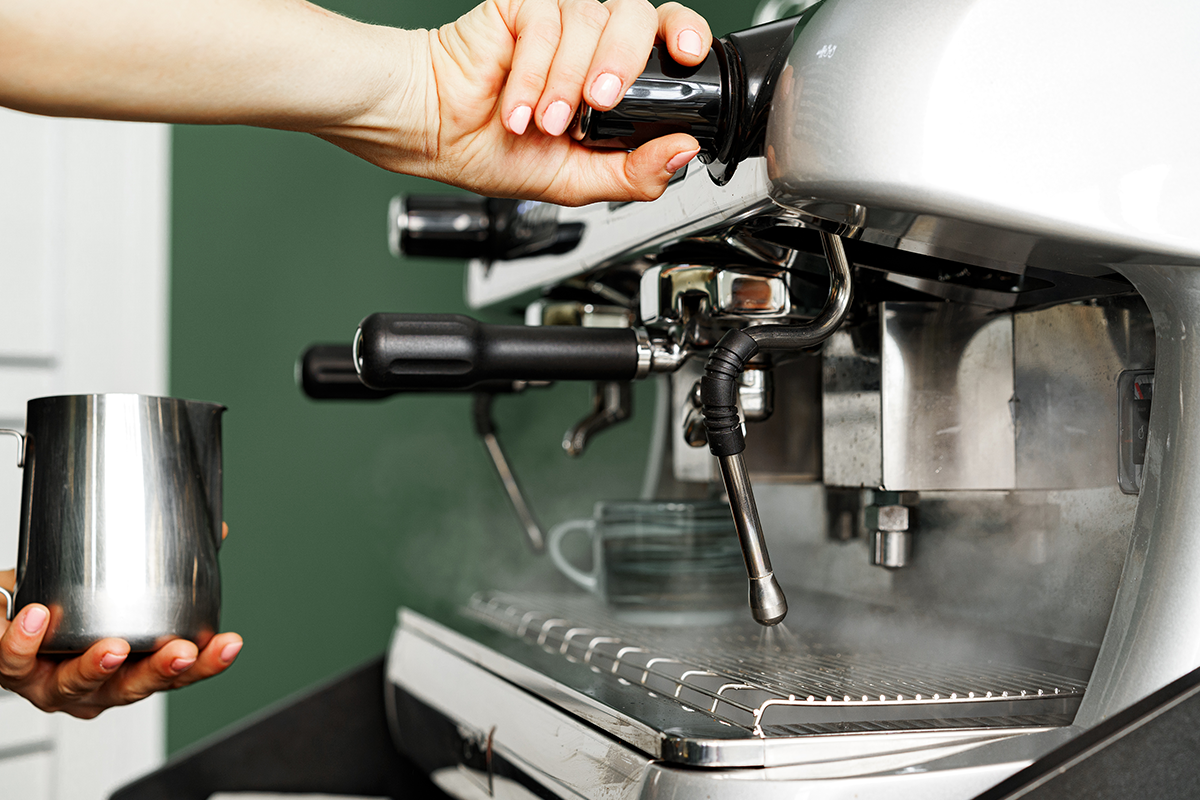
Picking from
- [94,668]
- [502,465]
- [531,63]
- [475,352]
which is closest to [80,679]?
[94,668]

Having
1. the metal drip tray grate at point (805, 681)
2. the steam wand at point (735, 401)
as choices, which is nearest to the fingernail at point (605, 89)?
the steam wand at point (735, 401)

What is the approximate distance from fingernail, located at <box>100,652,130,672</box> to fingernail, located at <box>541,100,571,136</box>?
0.96ft

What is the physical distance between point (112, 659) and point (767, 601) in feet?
0.94

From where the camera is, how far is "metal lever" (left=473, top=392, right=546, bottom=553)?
2.99 ft

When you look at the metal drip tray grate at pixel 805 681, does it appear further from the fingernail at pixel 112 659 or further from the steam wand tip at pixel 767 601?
the fingernail at pixel 112 659

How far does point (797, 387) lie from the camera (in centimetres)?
65

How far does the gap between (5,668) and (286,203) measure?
0.97 meters

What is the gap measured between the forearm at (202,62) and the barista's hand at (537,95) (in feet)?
0.06

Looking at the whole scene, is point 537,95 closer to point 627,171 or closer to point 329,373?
point 627,171

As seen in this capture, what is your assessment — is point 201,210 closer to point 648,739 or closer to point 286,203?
point 286,203

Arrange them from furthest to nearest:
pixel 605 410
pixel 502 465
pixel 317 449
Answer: pixel 317 449, pixel 502 465, pixel 605 410

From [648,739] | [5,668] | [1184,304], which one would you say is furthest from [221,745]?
[1184,304]

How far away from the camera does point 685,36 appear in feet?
1.20

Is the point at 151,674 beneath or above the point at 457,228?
beneath
